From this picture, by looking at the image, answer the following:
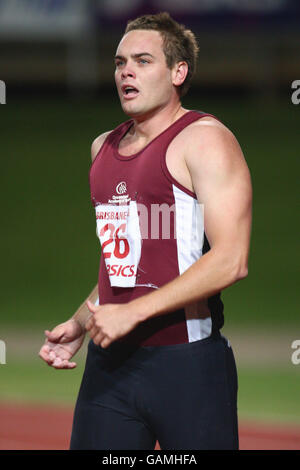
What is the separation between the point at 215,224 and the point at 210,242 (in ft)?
0.26

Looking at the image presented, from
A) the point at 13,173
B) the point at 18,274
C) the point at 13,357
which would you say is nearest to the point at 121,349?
the point at 13,357

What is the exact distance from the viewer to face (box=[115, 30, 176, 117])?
12.0 feet

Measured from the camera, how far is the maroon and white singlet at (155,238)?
3506 millimetres

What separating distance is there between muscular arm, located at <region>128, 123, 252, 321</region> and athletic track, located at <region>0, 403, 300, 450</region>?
3410 mm

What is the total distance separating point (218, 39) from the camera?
2064cm

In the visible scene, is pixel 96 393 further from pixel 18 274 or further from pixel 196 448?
pixel 18 274

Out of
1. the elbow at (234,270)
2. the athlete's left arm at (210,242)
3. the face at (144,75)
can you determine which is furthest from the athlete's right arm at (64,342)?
the face at (144,75)

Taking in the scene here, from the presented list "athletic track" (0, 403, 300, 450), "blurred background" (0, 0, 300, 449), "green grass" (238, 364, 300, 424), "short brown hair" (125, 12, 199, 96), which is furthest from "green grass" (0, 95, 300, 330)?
"short brown hair" (125, 12, 199, 96)

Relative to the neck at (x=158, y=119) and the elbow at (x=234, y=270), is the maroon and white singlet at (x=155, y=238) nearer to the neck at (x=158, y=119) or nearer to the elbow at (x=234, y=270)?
the neck at (x=158, y=119)

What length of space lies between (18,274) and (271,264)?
12.4 feet

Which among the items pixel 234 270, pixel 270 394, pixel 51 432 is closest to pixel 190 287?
pixel 234 270

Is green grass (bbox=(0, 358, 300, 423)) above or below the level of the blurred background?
below

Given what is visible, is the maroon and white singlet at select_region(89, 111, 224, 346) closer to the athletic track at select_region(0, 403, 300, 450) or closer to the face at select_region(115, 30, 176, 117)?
the face at select_region(115, 30, 176, 117)

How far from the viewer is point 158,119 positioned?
373cm
